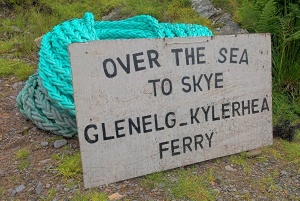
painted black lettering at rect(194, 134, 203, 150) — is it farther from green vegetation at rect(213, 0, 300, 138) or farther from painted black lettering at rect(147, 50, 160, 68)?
green vegetation at rect(213, 0, 300, 138)

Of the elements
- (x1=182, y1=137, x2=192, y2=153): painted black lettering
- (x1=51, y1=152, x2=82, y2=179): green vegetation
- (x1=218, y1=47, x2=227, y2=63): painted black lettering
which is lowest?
(x1=51, y1=152, x2=82, y2=179): green vegetation

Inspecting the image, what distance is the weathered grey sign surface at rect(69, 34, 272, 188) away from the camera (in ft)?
6.60

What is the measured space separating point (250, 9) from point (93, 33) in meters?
1.70

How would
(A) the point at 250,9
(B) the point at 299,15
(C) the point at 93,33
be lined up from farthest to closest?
1. (A) the point at 250,9
2. (B) the point at 299,15
3. (C) the point at 93,33

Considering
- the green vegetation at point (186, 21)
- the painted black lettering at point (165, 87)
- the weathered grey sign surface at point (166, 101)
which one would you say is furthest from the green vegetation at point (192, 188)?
the painted black lettering at point (165, 87)

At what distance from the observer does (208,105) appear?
228 cm

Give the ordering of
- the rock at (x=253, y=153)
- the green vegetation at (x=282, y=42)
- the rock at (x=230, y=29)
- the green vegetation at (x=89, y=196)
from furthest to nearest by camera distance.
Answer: the rock at (x=230, y=29) → the green vegetation at (x=282, y=42) → the rock at (x=253, y=153) → the green vegetation at (x=89, y=196)

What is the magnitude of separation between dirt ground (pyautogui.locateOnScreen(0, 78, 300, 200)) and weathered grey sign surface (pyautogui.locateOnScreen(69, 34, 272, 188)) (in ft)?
0.27

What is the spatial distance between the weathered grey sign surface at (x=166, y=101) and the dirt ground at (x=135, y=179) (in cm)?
8

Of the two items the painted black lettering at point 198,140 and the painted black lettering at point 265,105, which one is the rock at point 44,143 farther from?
the painted black lettering at point 265,105

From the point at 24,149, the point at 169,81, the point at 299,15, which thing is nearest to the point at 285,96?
the point at 299,15

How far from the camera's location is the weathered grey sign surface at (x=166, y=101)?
2.01 meters

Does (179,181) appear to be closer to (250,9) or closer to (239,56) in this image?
(239,56)

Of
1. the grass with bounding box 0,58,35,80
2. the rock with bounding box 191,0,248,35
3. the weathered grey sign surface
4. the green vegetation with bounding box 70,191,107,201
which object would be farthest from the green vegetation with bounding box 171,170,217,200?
the rock with bounding box 191,0,248,35
